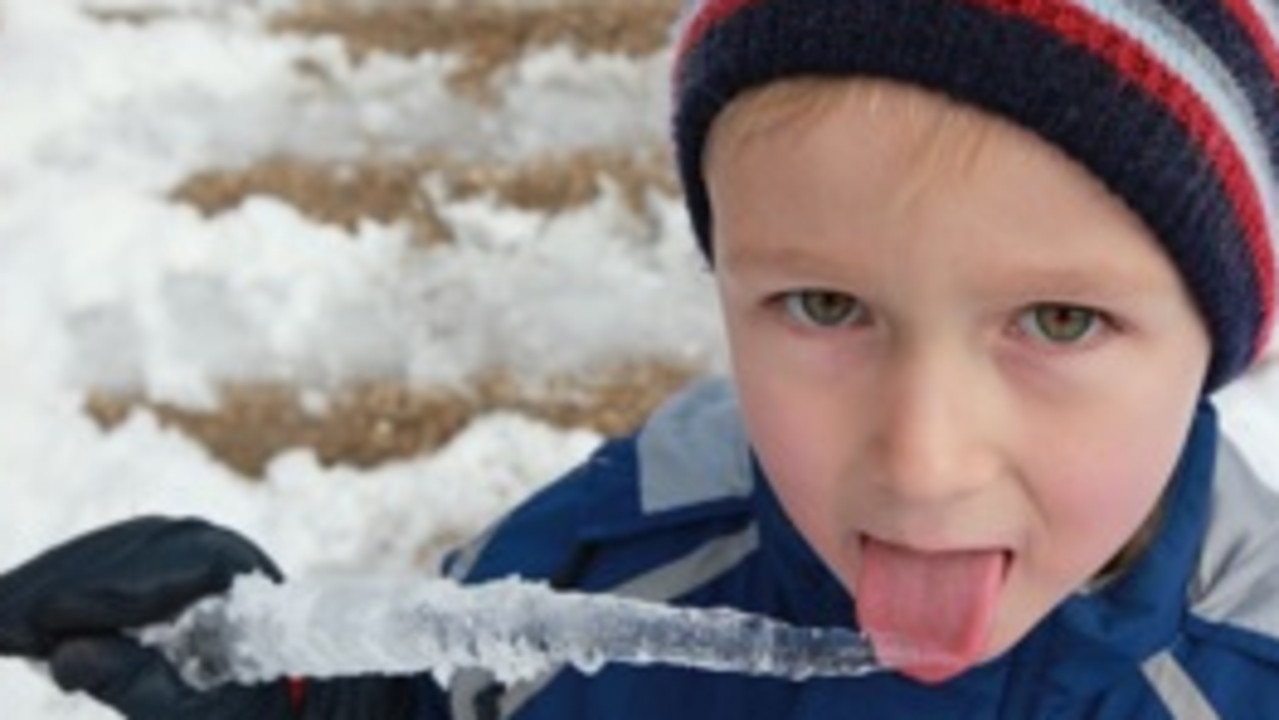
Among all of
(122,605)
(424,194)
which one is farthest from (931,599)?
(424,194)

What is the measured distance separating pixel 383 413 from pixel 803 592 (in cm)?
131

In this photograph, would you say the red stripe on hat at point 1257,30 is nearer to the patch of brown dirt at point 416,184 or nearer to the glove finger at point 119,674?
the glove finger at point 119,674

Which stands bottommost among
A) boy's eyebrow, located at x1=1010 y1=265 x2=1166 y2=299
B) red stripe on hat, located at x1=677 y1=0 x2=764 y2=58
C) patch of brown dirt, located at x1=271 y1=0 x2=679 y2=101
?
boy's eyebrow, located at x1=1010 y1=265 x2=1166 y2=299

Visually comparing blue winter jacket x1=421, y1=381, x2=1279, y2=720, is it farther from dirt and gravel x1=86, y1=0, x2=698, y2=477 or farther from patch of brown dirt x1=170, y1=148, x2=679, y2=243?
patch of brown dirt x1=170, y1=148, x2=679, y2=243

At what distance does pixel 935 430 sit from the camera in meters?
1.07

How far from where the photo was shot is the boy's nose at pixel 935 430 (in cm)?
107

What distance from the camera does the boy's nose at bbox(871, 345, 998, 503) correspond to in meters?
1.07

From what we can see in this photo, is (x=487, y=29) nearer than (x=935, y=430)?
No

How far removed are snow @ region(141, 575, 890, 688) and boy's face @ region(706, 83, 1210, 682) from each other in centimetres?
14

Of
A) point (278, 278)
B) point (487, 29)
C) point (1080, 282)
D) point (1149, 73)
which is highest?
point (487, 29)

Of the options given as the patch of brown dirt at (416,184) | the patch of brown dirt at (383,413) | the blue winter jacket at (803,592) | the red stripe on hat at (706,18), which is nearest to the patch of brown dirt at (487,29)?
the patch of brown dirt at (416,184)

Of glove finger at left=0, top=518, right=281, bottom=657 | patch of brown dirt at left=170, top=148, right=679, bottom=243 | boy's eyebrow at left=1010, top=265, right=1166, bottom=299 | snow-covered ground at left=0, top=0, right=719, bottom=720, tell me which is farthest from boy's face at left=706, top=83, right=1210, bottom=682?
patch of brown dirt at left=170, top=148, right=679, bottom=243

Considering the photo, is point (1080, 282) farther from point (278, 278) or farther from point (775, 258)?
point (278, 278)

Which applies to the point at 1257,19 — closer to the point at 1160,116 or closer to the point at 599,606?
the point at 1160,116
